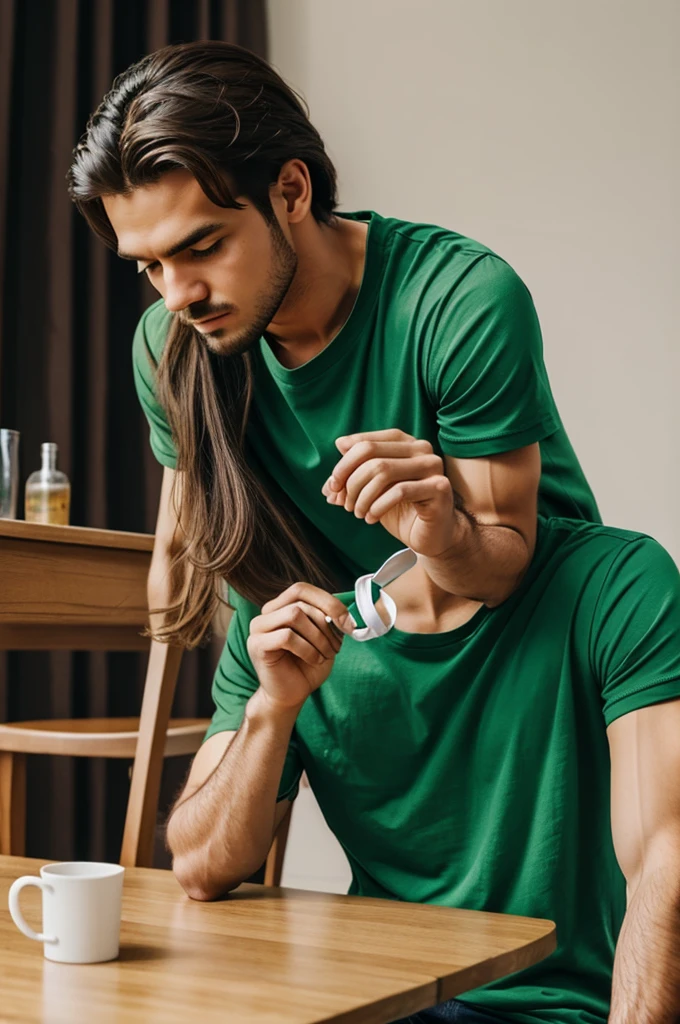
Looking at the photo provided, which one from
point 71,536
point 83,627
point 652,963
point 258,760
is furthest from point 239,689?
point 83,627

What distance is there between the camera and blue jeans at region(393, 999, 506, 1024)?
1075 mm

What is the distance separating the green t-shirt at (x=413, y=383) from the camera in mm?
1250

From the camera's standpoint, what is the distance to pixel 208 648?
305 centimetres

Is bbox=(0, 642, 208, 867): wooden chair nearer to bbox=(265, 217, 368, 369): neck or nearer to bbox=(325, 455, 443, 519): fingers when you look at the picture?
bbox=(265, 217, 368, 369): neck

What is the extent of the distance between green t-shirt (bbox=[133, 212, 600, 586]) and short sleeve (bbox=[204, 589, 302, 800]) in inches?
6.0

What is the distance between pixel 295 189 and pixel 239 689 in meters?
0.58

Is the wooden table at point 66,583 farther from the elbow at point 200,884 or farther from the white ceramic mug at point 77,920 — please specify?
the white ceramic mug at point 77,920

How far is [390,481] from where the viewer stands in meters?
1.01

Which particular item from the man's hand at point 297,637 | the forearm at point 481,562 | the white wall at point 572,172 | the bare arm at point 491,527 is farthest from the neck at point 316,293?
the white wall at point 572,172

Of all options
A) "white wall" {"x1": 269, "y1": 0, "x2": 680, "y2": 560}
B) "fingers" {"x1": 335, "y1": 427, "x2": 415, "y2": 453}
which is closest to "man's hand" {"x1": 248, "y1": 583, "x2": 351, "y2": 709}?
"fingers" {"x1": 335, "y1": 427, "x2": 415, "y2": 453}

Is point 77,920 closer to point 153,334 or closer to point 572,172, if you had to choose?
point 153,334

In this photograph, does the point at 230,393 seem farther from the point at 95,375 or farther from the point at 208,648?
the point at 208,648

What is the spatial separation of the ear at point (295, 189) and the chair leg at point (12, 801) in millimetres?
1083

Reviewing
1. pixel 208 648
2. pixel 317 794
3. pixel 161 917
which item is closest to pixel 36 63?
pixel 208 648
